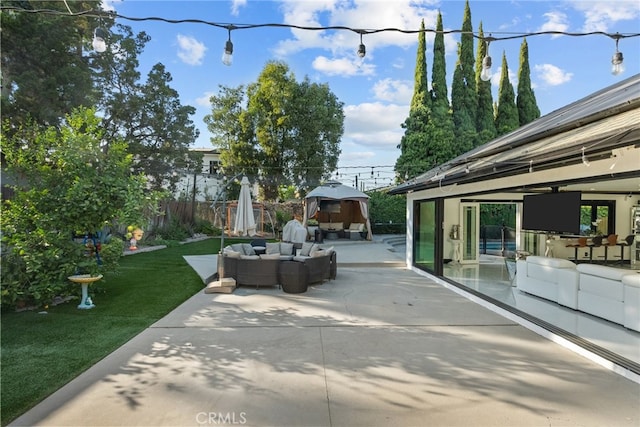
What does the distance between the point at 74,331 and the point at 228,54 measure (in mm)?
4258

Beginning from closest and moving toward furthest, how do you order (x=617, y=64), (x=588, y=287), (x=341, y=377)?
1. (x=341, y=377)
2. (x=588, y=287)
3. (x=617, y=64)

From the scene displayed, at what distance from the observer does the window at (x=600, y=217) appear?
432 inches

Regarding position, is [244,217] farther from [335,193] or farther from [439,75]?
[439,75]

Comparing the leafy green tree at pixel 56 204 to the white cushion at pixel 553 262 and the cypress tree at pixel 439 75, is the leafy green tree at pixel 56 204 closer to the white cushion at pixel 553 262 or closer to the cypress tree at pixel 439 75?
the white cushion at pixel 553 262

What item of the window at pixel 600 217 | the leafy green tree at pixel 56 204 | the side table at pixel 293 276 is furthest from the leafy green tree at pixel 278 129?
the leafy green tree at pixel 56 204

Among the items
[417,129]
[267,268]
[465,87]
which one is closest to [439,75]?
[465,87]

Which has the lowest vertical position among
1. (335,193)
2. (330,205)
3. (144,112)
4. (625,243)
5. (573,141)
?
(625,243)

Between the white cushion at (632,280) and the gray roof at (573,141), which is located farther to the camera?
the white cushion at (632,280)

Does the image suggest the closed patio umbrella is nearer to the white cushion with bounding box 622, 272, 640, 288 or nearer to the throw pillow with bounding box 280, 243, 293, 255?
the throw pillow with bounding box 280, 243, 293, 255

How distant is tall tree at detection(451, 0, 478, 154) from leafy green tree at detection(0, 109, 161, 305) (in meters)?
19.8

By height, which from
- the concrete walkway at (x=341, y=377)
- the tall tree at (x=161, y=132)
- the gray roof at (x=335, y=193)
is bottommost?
the concrete walkway at (x=341, y=377)

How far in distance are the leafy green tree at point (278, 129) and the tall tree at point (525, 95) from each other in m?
12.7

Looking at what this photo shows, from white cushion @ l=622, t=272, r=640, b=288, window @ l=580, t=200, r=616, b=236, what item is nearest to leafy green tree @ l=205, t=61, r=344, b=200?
window @ l=580, t=200, r=616, b=236

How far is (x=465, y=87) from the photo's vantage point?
2241 centimetres
